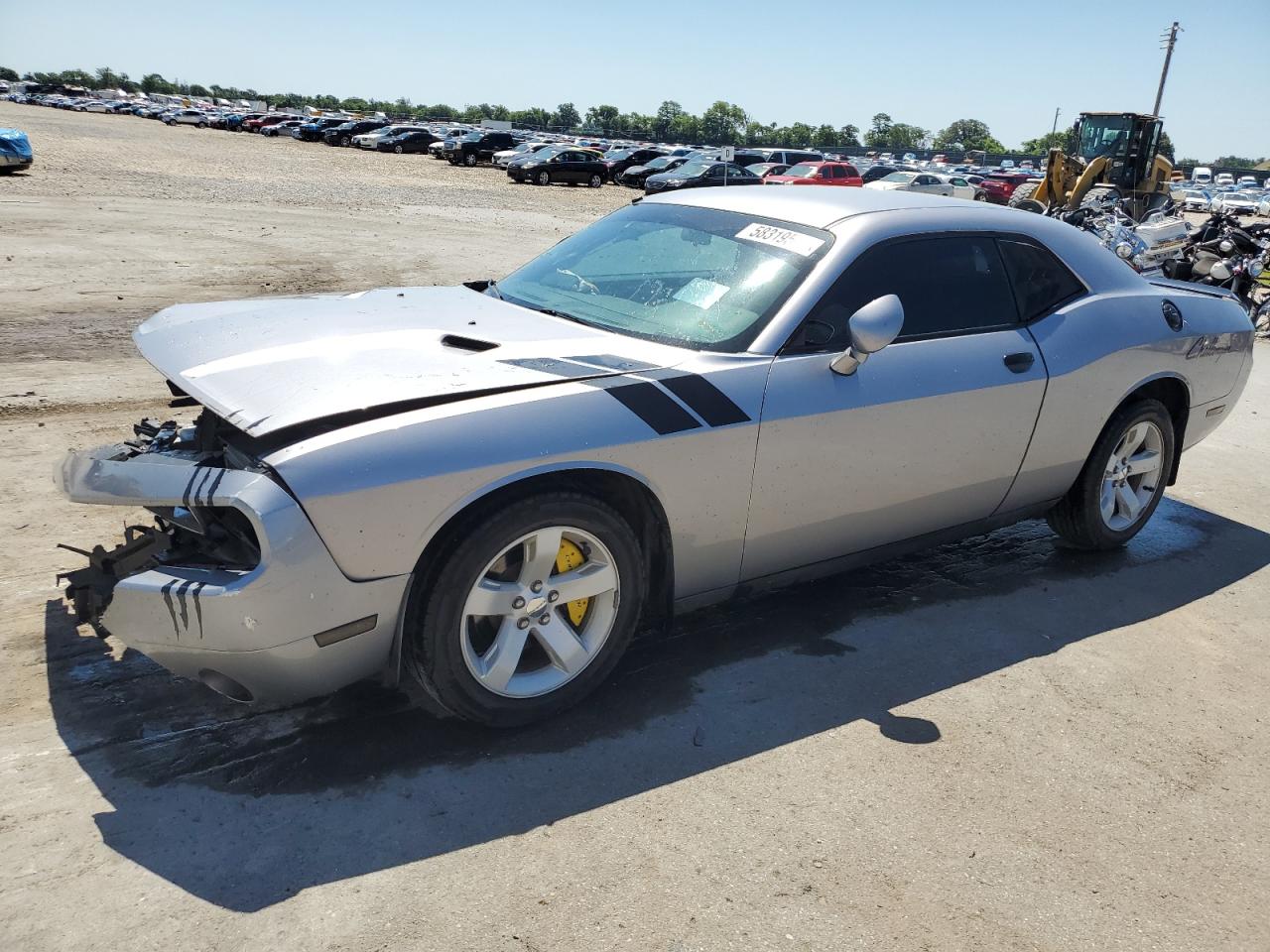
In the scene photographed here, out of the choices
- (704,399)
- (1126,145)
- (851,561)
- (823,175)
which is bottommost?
(851,561)

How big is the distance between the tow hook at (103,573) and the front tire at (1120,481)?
3.89 meters

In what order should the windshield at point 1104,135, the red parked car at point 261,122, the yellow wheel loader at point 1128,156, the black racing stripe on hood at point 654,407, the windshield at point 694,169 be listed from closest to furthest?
the black racing stripe on hood at point 654,407 < the yellow wheel loader at point 1128,156 < the windshield at point 1104,135 < the windshield at point 694,169 < the red parked car at point 261,122

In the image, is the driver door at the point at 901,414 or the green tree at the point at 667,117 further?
the green tree at the point at 667,117

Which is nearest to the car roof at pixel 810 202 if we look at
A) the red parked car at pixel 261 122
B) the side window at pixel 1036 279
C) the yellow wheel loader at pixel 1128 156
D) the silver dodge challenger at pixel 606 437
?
the silver dodge challenger at pixel 606 437

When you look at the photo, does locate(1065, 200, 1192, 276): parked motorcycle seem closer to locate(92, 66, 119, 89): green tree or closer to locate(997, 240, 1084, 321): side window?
locate(997, 240, 1084, 321): side window

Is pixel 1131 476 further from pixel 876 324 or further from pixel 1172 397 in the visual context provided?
pixel 876 324

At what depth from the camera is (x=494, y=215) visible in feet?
65.6

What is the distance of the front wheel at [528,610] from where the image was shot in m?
2.83

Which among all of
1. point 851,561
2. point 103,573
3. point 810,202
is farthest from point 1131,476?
point 103,573

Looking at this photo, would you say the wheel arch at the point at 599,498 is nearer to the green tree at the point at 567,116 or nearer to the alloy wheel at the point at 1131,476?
the alloy wheel at the point at 1131,476

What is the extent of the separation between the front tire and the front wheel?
2.52m

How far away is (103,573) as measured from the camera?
2.86 meters

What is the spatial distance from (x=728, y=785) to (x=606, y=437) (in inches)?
43.4

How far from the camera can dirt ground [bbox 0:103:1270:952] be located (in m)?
2.40
